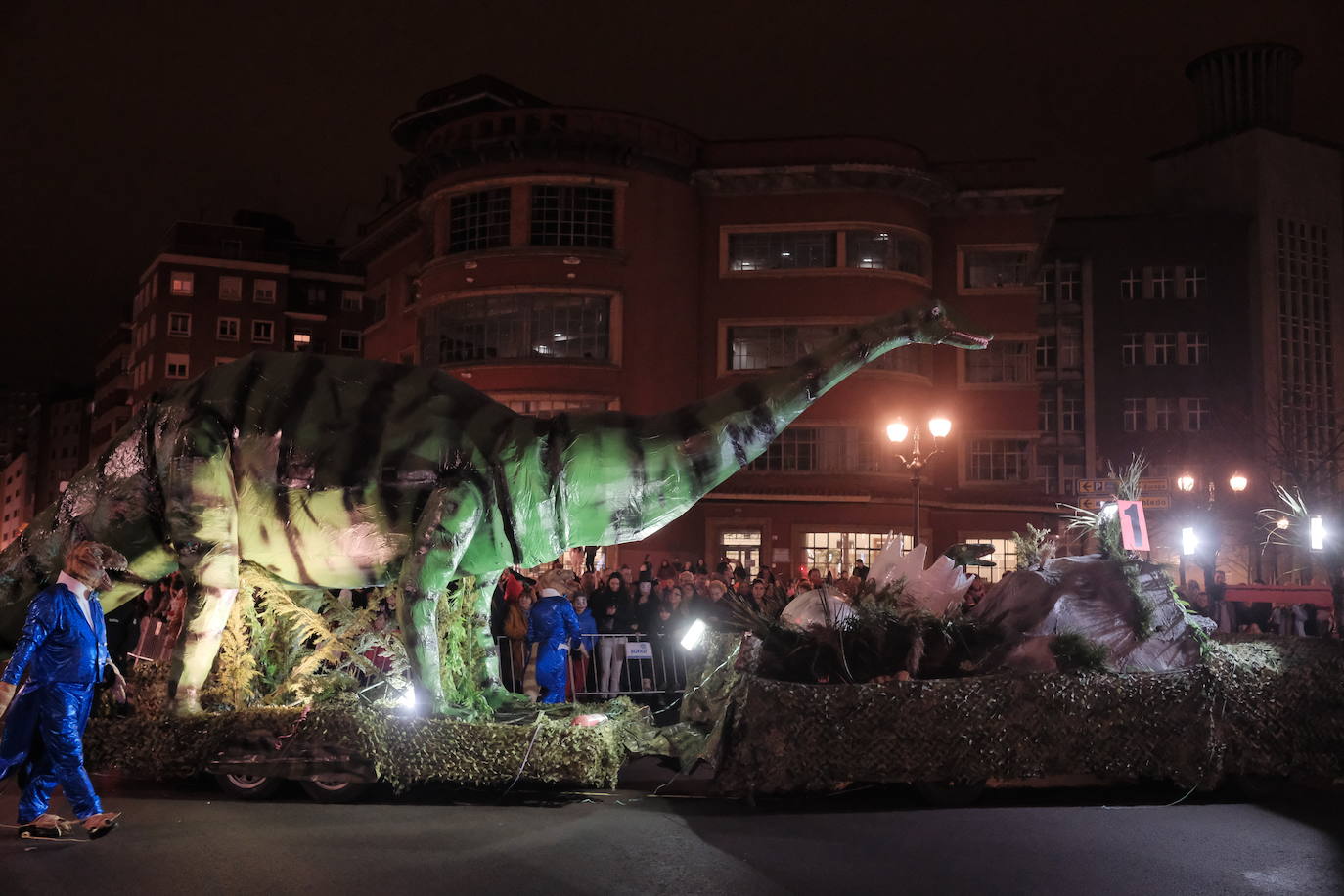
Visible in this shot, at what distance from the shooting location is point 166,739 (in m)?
8.43

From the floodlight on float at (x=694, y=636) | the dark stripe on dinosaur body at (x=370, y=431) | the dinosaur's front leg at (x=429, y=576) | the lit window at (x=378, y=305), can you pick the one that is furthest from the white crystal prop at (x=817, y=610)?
the lit window at (x=378, y=305)

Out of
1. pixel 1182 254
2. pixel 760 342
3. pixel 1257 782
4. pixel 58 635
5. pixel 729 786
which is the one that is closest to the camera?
pixel 58 635

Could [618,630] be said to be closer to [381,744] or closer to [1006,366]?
[381,744]

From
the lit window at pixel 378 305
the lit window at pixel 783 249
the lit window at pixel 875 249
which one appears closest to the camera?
the lit window at pixel 875 249

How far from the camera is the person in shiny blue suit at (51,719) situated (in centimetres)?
705

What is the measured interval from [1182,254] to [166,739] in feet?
156

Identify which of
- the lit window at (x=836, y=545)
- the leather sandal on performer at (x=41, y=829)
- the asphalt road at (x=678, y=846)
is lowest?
the asphalt road at (x=678, y=846)

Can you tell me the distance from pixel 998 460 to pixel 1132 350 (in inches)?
680

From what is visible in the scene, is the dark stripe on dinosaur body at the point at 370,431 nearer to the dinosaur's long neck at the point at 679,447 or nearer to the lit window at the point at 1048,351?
the dinosaur's long neck at the point at 679,447

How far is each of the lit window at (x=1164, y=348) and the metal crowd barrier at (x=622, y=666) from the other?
1578 inches

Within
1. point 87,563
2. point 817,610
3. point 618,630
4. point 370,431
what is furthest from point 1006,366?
point 87,563

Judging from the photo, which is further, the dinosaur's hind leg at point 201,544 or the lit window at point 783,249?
the lit window at point 783,249

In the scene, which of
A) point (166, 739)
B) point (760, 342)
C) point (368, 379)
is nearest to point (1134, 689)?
point (368, 379)

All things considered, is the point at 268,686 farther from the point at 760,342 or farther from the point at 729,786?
the point at 760,342
